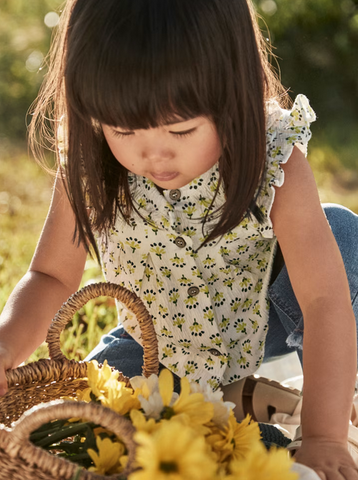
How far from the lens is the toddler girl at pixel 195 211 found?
963 millimetres

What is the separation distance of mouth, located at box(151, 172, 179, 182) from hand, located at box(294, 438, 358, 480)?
0.46 metres

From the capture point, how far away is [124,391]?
858 millimetres

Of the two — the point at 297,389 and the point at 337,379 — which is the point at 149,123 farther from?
the point at 297,389

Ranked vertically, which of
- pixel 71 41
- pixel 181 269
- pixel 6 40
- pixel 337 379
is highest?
pixel 6 40

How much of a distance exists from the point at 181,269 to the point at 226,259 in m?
0.10

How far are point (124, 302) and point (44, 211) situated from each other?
79.7 inches

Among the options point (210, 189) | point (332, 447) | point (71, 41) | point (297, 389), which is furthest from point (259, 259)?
point (71, 41)

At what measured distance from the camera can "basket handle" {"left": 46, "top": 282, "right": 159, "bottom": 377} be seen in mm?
1076

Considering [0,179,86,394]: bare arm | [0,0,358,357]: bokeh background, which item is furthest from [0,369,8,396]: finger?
[0,0,358,357]: bokeh background

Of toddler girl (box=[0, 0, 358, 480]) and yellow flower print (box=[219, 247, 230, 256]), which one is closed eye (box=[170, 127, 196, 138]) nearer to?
toddler girl (box=[0, 0, 358, 480])

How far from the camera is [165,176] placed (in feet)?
3.54

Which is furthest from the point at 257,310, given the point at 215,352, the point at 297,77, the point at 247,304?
the point at 297,77

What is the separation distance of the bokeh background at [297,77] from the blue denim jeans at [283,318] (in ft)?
5.38

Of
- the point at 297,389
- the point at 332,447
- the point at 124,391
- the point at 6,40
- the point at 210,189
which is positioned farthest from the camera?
the point at 6,40
